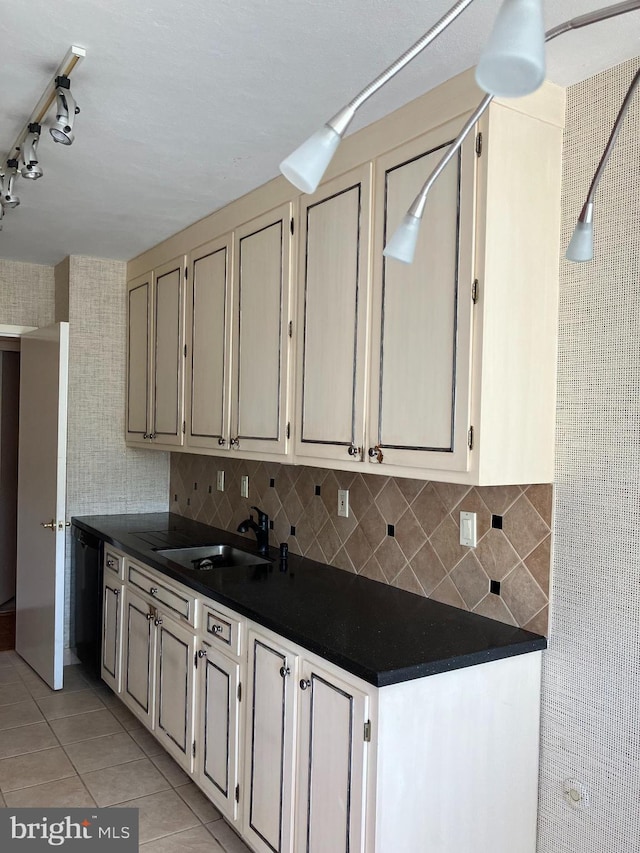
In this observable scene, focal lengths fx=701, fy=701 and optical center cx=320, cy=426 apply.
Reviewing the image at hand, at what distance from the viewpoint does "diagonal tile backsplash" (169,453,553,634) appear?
2.11m

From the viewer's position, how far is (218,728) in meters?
2.52

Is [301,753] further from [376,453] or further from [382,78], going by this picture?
[382,78]

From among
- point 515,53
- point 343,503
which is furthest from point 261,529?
point 515,53

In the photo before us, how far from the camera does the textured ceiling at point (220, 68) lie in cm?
167

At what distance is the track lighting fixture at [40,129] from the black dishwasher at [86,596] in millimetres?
1916

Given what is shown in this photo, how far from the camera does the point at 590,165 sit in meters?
1.96

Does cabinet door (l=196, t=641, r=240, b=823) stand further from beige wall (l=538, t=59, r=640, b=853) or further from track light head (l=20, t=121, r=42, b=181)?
track light head (l=20, t=121, r=42, b=181)

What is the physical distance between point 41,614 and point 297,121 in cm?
310

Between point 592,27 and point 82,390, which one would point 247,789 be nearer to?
point 592,27

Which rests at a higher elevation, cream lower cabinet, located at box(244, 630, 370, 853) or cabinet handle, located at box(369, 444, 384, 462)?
cabinet handle, located at box(369, 444, 384, 462)

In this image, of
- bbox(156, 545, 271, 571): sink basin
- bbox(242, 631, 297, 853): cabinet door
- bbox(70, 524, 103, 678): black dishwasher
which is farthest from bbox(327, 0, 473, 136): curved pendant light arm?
bbox(70, 524, 103, 678): black dishwasher

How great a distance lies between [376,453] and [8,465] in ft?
14.2

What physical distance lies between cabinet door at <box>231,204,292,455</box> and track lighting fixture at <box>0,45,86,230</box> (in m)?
0.90

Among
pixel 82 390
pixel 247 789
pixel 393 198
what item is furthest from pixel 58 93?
pixel 82 390
